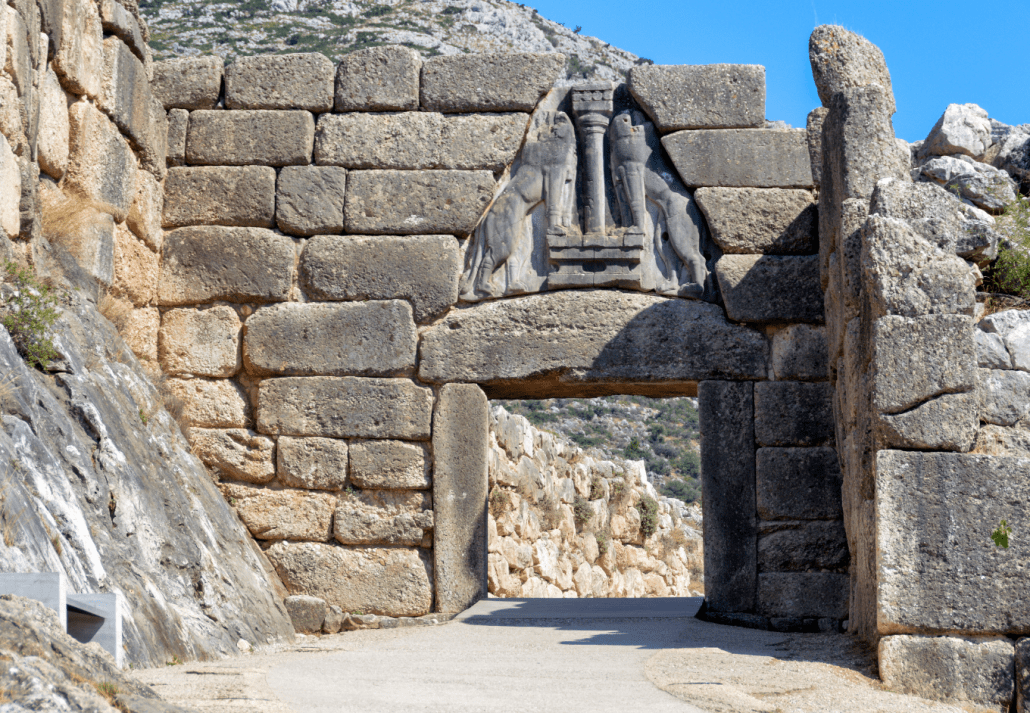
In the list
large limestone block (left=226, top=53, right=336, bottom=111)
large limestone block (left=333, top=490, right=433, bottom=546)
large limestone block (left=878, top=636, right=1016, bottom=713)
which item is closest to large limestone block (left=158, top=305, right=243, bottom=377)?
large limestone block (left=333, top=490, right=433, bottom=546)

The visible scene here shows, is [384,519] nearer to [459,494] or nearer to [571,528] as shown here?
[459,494]

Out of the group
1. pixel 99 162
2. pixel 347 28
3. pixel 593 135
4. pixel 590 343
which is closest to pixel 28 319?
pixel 99 162

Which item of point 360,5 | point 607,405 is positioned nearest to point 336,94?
point 607,405

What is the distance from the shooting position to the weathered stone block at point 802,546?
6180 mm

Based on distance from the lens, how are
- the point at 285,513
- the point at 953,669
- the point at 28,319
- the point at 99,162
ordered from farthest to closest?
1. the point at 285,513
2. the point at 99,162
3. the point at 28,319
4. the point at 953,669

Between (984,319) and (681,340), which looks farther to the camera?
(681,340)

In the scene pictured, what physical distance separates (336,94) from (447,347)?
6.09 feet

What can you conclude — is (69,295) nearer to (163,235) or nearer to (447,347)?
(163,235)

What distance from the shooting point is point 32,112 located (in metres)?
5.33

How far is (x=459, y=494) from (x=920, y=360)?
9.53ft

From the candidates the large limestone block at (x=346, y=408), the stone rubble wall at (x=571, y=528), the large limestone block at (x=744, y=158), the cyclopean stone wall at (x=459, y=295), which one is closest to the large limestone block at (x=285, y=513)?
the cyclopean stone wall at (x=459, y=295)

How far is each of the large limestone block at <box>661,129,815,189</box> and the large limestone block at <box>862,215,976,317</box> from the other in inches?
75.1

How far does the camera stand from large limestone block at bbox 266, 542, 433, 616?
6332 mm

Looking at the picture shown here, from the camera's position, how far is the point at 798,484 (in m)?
6.27
